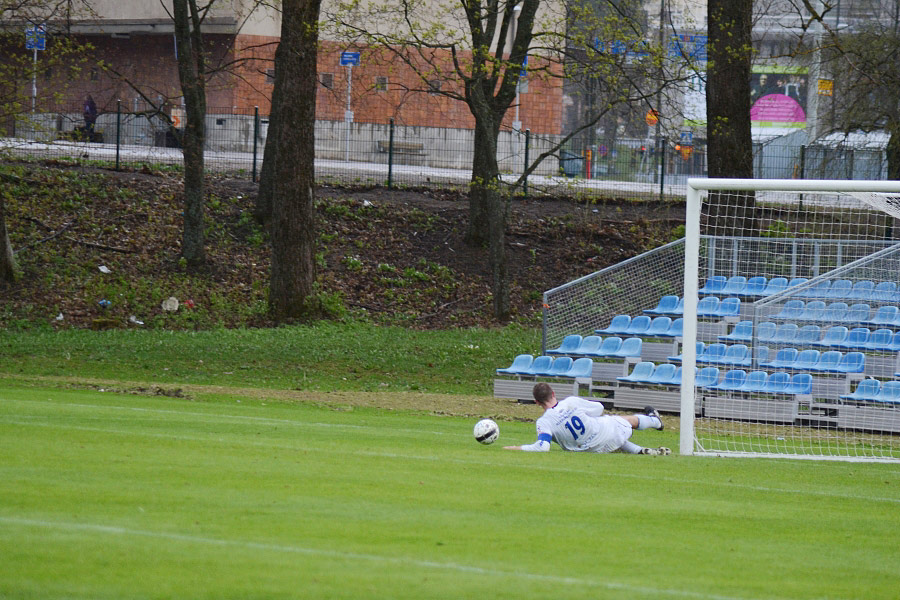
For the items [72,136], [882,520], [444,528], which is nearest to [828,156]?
[72,136]

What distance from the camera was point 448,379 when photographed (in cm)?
2239

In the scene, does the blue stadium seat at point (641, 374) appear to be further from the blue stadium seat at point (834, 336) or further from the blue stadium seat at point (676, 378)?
the blue stadium seat at point (834, 336)

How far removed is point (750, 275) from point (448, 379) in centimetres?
677

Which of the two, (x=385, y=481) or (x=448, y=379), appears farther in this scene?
(x=448, y=379)

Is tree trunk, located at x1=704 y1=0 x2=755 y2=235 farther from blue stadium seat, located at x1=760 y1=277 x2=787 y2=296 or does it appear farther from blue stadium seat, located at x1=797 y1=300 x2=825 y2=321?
blue stadium seat, located at x1=797 y1=300 x2=825 y2=321

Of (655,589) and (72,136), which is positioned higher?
(72,136)

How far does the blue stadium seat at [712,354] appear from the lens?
19812 mm

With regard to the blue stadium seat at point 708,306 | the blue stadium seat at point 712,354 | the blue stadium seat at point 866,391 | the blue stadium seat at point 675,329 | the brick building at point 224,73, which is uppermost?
the brick building at point 224,73

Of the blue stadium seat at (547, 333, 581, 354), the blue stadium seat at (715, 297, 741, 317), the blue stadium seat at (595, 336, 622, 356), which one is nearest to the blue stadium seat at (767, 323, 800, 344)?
the blue stadium seat at (715, 297, 741, 317)

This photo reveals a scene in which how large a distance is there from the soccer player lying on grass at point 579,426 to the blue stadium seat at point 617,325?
11.0m

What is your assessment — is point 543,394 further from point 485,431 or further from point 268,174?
point 268,174

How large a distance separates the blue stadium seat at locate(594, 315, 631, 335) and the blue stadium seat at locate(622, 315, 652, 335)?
0.10 metres

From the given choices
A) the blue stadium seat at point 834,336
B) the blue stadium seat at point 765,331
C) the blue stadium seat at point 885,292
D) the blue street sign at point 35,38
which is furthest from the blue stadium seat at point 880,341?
the blue street sign at point 35,38

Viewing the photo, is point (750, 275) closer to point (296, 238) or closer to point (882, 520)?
point (296, 238)
